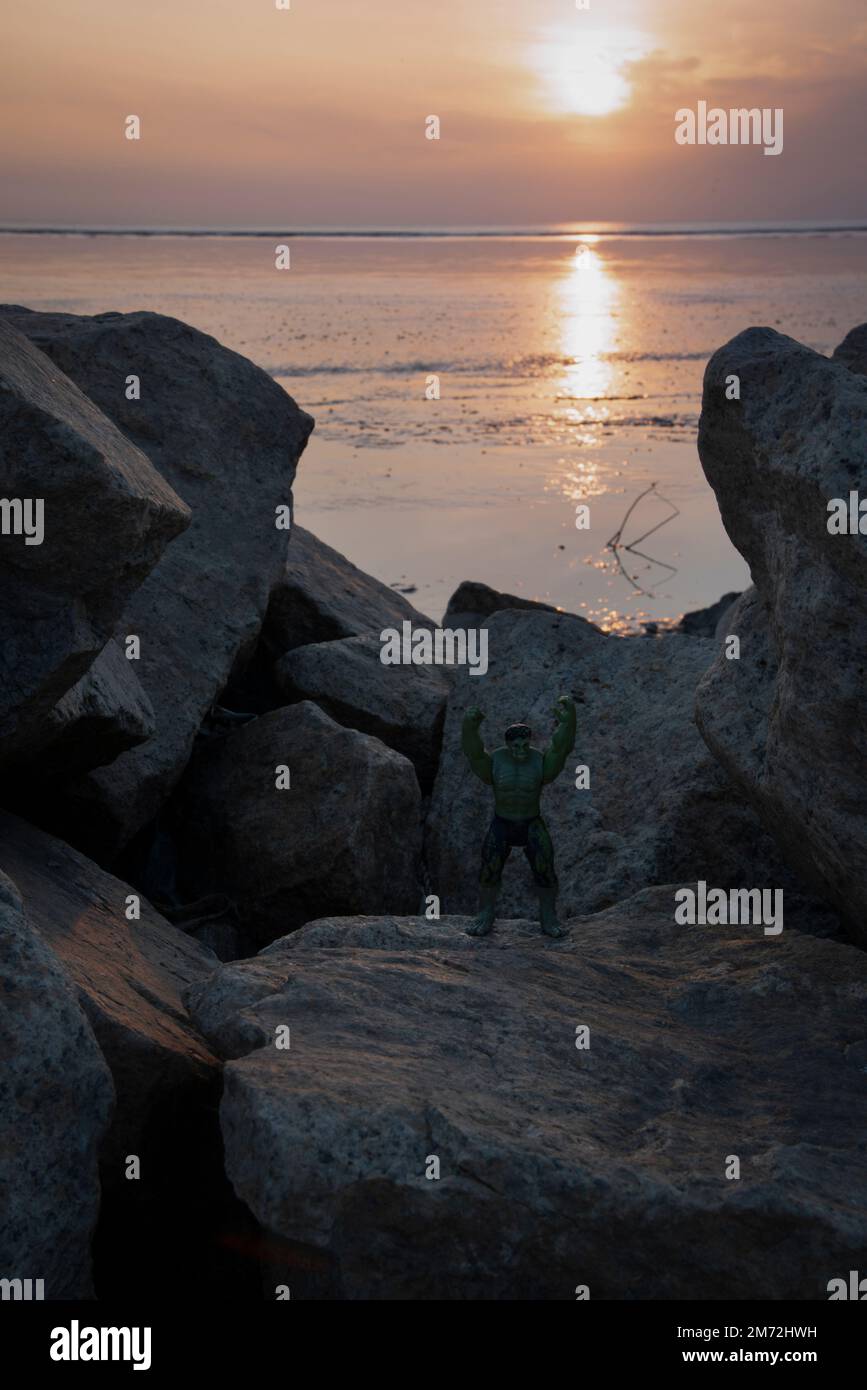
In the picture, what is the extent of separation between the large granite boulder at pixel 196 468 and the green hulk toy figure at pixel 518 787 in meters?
2.20

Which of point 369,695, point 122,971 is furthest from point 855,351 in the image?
point 122,971

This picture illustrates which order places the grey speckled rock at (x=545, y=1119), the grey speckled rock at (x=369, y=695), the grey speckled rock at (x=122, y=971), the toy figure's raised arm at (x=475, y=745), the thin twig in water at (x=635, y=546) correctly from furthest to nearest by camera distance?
1. the thin twig in water at (x=635, y=546)
2. the grey speckled rock at (x=369, y=695)
3. the toy figure's raised arm at (x=475, y=745)
4. the grey speckled rock at (x=122, y=971)
5. the grey speckled rock at (x=545, y=1119)

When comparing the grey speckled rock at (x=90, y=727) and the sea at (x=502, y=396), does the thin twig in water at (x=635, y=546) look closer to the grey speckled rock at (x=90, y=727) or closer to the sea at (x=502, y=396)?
the sea at (x=502, y=396)

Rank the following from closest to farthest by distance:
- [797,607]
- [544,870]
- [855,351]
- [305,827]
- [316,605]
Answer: [797,607] < [544,870] < [855,351] < [305,827] < [316,605]

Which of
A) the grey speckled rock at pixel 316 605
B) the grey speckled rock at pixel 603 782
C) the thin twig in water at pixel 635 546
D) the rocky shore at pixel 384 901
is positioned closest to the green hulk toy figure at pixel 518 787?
the rocky shore at pixel 384 901

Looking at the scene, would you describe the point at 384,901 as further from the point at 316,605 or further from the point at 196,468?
the point at 196,468

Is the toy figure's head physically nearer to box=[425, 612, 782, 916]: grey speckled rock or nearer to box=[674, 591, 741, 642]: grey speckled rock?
box=[425, 612, 782, 916]: grey speckled rock

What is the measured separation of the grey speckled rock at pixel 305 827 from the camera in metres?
7.03

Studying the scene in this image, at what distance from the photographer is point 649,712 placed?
773cm

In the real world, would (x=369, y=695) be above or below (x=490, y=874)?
above

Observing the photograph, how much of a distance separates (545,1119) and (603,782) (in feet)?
11.4

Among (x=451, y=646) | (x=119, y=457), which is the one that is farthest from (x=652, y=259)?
(x=119, y=457)

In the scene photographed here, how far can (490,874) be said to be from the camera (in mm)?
Result: 5523
